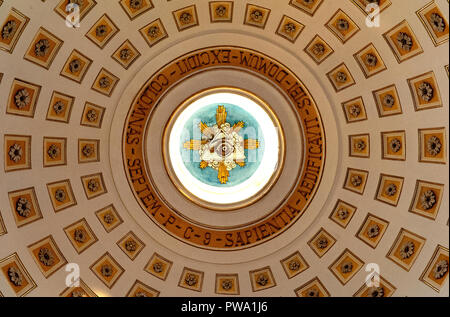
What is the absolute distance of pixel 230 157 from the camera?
18.0 meters

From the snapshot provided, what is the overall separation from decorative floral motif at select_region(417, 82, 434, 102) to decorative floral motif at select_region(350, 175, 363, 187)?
120 inches

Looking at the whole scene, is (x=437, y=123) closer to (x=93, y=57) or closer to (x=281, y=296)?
(x=281, y=296)

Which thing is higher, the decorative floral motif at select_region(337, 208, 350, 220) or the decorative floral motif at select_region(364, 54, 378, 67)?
the decorative floral motif at select_region(364, 54, 378, 67)

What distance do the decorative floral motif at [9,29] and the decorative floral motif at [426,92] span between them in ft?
34.0

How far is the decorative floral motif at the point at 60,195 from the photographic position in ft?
51.2

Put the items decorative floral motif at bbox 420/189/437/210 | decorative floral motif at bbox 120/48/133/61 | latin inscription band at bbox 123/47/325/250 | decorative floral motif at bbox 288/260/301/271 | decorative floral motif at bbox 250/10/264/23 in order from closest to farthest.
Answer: decorative floral motif at bbox 420/189/437/210, decorative floral motif at bbox 250/10/264/23, decorative floral motif at bbox 120/48/133/61, latin inscription band at bbox 123/47/325/250, decorative floral motif at bbox 288/260/301/271

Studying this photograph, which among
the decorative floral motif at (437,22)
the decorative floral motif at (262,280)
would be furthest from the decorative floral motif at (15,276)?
the decorative floral motif at (437,22)

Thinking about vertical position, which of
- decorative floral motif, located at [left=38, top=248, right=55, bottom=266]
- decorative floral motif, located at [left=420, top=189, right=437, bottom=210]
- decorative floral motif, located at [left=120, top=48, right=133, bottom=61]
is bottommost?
decorative floral motif, located at [left=38, top=248, right=55, bottom=266]

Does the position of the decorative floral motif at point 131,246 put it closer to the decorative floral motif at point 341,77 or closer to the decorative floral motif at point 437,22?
the decorative floral motif at point 341,77

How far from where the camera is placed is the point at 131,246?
16.5 m

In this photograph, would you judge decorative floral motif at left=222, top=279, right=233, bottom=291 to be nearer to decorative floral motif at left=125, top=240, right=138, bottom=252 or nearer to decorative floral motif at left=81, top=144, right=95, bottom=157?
decorative floral motif at left=125, top=240, right=138, bottom=252

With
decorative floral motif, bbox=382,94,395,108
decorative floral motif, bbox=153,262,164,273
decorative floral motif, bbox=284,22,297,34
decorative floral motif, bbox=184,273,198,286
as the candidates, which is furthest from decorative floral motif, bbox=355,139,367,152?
decorative floral motif, bbox=153,262,164,273

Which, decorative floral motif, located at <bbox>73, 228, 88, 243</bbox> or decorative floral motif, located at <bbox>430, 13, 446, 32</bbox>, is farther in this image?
decorative floral motif, located at <bbox>73, 228, 88, 243</bbox>

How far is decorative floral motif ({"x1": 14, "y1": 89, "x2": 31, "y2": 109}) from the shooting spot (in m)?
14.0
